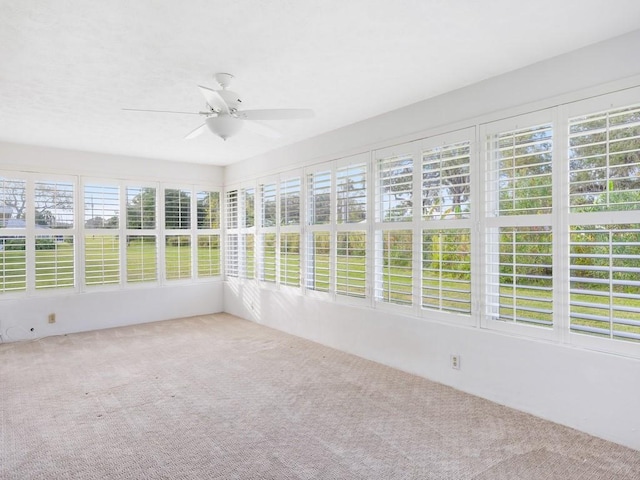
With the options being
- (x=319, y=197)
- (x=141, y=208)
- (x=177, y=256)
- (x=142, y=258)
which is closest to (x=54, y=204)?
(x=141, y=208)

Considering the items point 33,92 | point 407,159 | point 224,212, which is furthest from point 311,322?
point 33,92

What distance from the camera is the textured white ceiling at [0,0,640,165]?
221 centimetres

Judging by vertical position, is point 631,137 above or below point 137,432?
above

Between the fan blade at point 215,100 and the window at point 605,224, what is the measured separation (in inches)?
95.2

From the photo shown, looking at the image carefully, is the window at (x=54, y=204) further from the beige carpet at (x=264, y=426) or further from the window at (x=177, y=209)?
the beige carpet at (x=264, y=426)

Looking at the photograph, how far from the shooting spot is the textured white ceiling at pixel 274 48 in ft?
7.25

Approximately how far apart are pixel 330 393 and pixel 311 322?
1683 mm

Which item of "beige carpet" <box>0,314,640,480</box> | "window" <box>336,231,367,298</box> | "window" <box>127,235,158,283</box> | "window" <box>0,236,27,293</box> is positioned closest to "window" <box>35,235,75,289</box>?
"window" <box>0,236,27,293</box>

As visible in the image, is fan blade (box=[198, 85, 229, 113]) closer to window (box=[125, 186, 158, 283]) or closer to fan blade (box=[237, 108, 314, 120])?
fan blade (box=[237, 108, 314, 120])

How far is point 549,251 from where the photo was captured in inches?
113

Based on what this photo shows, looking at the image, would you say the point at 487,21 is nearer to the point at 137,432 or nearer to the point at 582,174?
the point at 582,174

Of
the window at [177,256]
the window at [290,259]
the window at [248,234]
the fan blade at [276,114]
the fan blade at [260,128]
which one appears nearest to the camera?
the fan blade at [276,114]

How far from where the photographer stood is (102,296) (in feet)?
18.9

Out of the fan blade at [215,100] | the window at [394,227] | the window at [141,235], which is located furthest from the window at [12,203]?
the window at [394,227]
